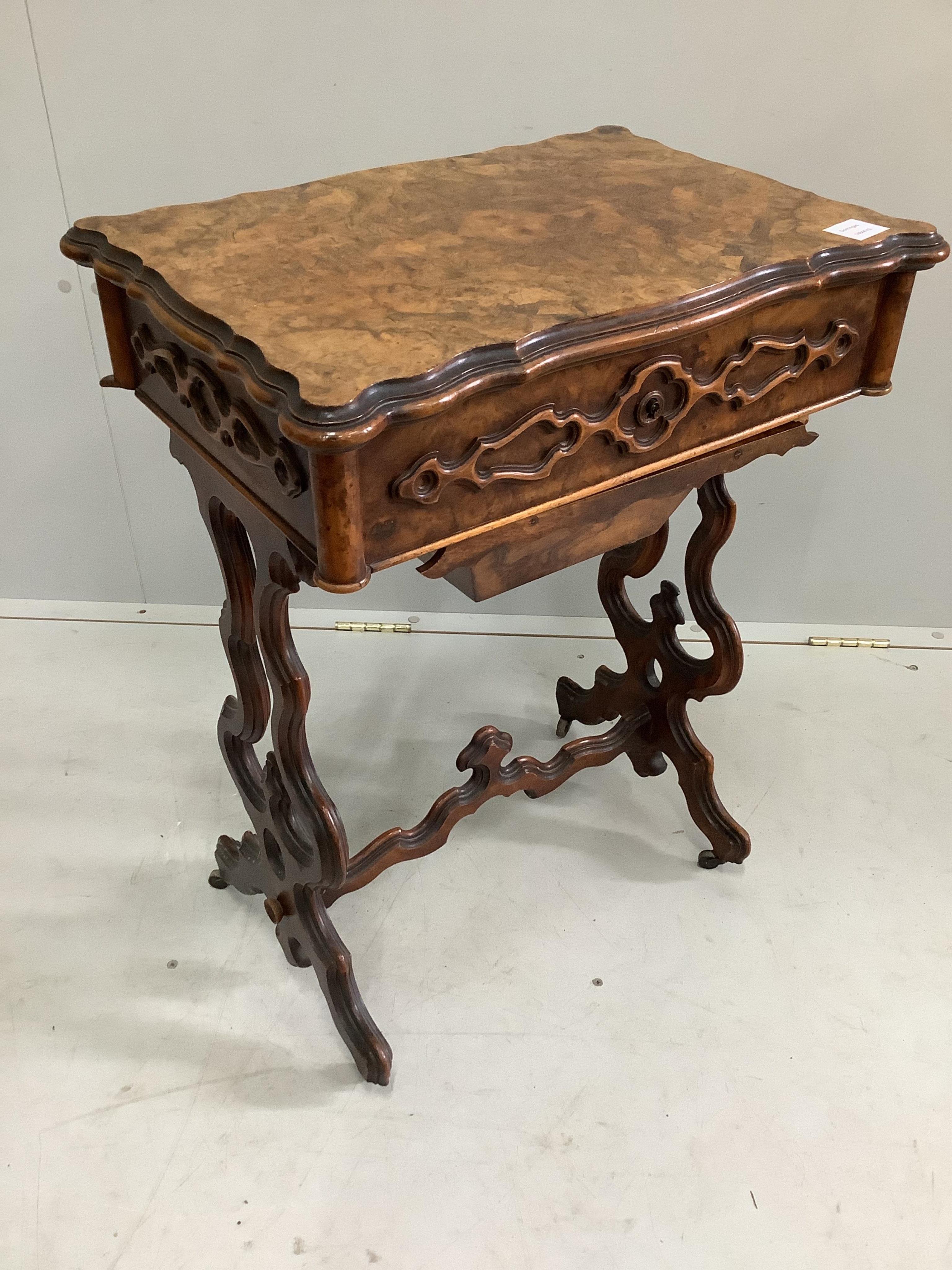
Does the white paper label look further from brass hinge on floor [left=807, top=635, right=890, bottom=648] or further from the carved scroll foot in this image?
brass hinge on floor [left=807, top=635, right=890, bottom=648]

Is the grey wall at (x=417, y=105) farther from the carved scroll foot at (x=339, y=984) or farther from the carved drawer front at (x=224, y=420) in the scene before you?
the carved scroll foot at (x=339, y=984)

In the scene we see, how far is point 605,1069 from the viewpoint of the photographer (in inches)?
63.8

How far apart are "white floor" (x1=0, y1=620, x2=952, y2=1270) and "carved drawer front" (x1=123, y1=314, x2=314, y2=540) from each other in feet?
3.04

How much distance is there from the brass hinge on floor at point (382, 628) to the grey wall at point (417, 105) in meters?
0.67

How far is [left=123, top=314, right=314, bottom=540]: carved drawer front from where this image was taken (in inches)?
42.1

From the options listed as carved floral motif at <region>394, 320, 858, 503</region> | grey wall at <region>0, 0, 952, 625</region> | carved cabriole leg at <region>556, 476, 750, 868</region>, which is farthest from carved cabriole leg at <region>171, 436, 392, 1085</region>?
grey wall at <region>0, 0, 952, 625</region>

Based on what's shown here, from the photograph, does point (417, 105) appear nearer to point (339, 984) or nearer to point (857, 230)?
point (857, 230)

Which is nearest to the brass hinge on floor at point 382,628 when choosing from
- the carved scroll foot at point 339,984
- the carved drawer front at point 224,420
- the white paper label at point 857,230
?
the carved scroll foot at point 339,984

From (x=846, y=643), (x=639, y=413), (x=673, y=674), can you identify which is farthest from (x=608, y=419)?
(x=846, y=643)

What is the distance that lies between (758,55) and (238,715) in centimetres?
151

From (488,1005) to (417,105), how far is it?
162 centimetres

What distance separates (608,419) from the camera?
1177 mm

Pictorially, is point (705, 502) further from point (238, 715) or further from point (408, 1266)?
point (408, 1266)

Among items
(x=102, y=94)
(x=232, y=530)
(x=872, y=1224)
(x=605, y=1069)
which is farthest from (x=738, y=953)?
(x=102, y=94)
